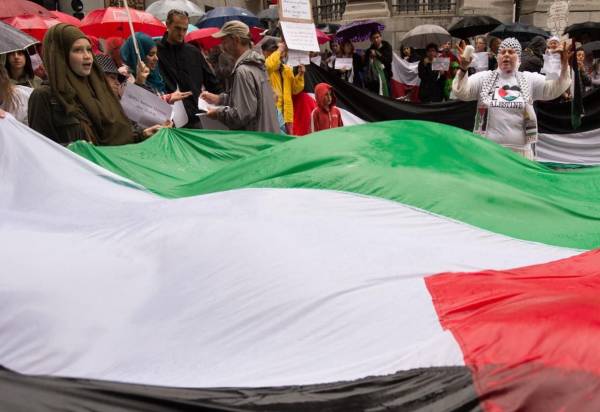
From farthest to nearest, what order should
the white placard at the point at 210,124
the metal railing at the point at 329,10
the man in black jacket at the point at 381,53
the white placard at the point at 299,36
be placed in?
1. the metal railing at the point at 329,10
2. the man in black jacket at the point at 381,53
3. the white placard at the point at 299,36
4. the white placard at the point at 210,124

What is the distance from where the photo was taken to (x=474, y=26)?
1625 cm

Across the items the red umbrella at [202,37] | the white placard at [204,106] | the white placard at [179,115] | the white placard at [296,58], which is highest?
the white placard at [296,58]

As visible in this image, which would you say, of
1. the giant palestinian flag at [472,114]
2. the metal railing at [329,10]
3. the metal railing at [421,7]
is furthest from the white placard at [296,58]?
the metal railing at [329,10]

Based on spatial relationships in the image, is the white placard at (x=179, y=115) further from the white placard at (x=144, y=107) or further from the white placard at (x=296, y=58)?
the white placard at (x=296, y=58)

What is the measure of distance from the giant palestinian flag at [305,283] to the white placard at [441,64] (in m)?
8.03

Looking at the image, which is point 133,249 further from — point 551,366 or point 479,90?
point 479,90

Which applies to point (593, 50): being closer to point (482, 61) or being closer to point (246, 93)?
point (482, 61)

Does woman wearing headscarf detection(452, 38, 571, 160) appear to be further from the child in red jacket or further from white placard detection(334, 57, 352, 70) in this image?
white placard detection(334, 57, 352, 70)

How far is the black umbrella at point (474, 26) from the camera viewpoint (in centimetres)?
1622

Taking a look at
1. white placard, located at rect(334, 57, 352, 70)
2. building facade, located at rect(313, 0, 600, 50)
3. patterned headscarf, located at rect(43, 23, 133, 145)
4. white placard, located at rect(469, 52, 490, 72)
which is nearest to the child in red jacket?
Answer: patterned headscarf, located at rect(43, 23, 133, 145)

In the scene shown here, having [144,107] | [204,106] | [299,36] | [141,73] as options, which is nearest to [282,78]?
[299,36]

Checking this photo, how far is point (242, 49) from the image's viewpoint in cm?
545

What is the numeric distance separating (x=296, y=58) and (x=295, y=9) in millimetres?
532

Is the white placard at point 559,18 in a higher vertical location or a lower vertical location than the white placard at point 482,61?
higher
